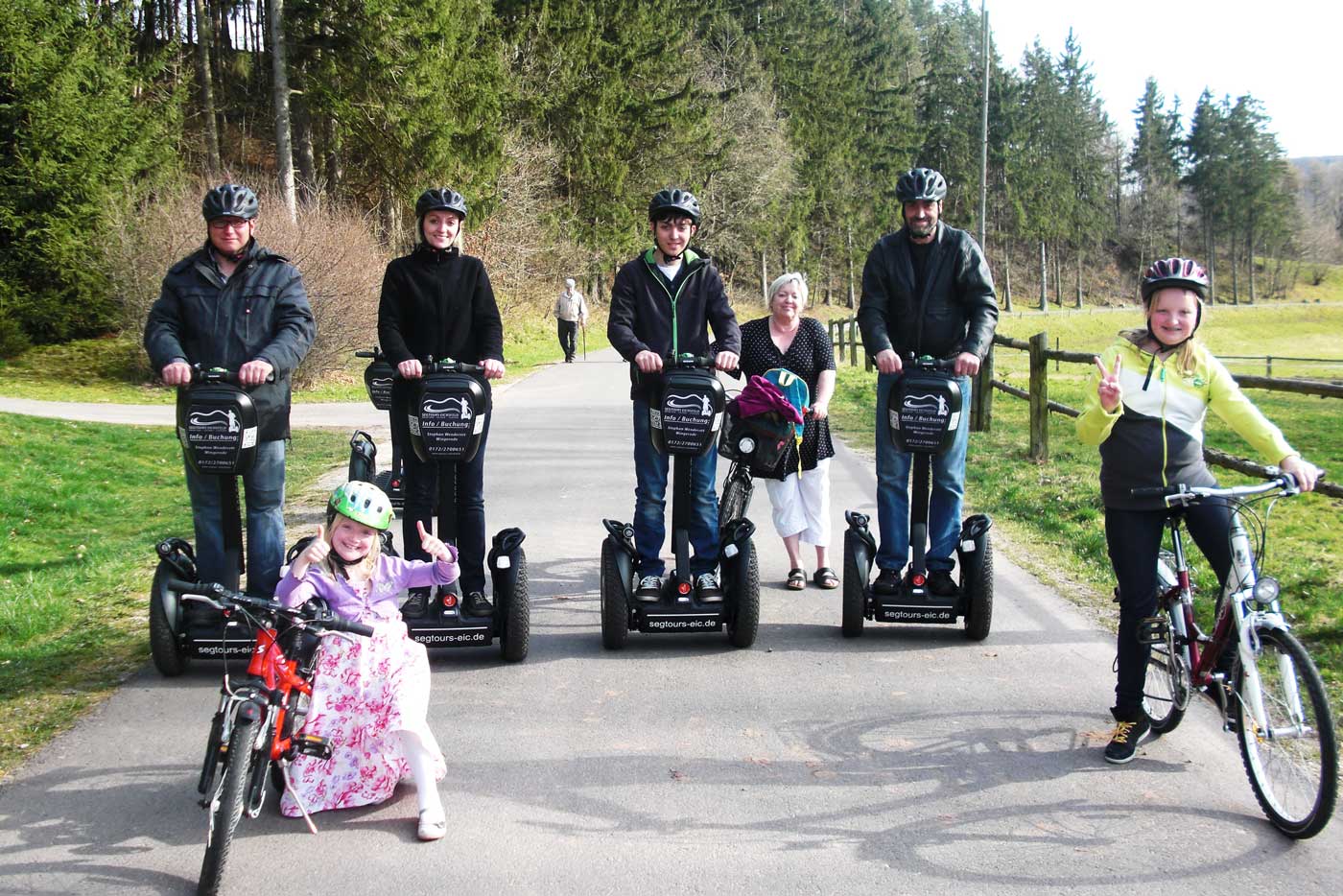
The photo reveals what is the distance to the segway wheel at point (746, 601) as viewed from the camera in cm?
631

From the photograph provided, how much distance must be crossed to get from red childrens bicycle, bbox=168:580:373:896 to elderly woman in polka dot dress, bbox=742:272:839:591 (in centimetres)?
400

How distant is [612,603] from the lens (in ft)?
20.9

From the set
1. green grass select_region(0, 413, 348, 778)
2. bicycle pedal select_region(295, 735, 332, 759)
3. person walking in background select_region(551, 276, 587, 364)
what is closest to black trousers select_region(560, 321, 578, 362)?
person walking in background select_region(551, 276, 587, 364)

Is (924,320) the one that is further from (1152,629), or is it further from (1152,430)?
(1152,629)

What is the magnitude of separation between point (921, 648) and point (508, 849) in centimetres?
309

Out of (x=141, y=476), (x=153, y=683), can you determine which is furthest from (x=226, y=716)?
(x=141, y=476)

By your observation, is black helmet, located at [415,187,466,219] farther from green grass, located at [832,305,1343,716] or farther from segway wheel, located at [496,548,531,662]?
green grass, located at [832,305,1343,716]

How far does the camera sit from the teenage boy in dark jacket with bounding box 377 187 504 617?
6309mm

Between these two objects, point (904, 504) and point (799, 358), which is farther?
point (799, 358)

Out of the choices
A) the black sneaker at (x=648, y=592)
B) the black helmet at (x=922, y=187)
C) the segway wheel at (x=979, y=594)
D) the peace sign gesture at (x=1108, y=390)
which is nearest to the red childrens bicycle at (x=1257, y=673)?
the peace sign gesture at (x=1108, y=390)

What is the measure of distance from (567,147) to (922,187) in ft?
137

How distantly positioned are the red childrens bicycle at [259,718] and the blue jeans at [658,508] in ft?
7.86

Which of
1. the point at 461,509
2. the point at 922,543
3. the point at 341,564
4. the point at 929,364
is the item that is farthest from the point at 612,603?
the point at 929,364

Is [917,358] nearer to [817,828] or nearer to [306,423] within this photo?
[817,828]
